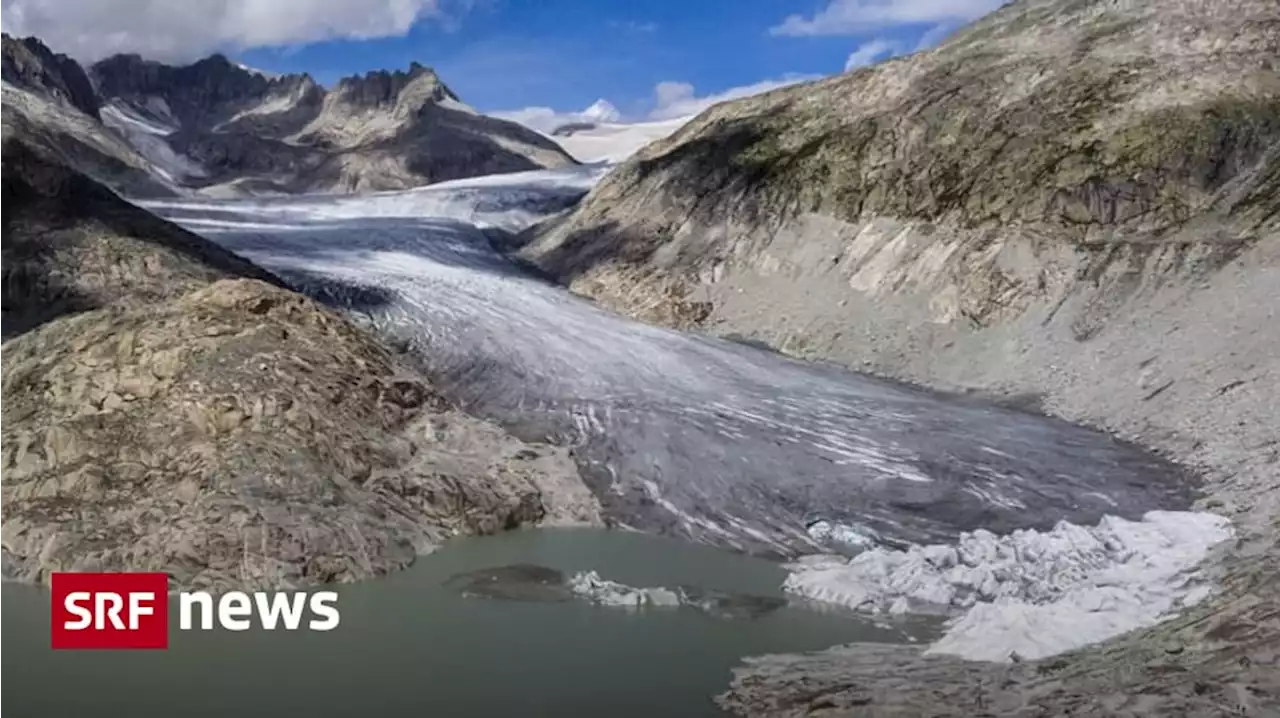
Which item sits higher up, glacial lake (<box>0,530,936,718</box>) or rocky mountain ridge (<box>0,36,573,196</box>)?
rocky mountain ridge (<box>0,36,573,196</box>)

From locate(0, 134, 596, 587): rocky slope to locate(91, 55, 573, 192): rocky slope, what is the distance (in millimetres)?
95929

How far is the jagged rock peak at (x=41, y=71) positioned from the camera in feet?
378

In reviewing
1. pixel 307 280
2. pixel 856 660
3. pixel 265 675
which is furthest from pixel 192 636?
pixel 307 280

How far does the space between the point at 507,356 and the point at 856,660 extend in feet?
51.1

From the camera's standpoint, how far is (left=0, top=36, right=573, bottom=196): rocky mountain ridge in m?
109

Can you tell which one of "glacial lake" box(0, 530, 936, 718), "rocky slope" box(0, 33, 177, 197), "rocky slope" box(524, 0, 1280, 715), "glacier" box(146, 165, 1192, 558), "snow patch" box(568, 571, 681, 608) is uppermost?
"rocky slope" box(0, 33, 177, 197)

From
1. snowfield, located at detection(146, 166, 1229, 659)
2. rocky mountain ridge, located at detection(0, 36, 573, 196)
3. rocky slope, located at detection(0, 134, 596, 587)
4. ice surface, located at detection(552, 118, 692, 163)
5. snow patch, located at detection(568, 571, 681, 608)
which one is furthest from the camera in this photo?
ice surface, located at detection(552, 118, 692, 163)

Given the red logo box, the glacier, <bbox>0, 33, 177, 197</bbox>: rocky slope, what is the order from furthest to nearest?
<bbox>0, 33, 177, 197</bbox>: rocky slope → the glacier → the red logo box

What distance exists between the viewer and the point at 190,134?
513ft

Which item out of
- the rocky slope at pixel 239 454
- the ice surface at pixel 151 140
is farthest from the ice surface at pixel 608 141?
the rocky slope at pixel 239 454

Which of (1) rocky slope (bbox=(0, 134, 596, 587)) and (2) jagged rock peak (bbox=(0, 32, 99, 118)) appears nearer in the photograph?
(1) rocky slope (bbox=(0, 134, 596, 587))

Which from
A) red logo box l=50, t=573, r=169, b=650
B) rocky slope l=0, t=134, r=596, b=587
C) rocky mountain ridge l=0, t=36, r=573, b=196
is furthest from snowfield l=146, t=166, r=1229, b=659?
rocky mountain ridge l=0, t=36, r=573, b=196

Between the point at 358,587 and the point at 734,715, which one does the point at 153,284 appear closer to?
the point at 358,587

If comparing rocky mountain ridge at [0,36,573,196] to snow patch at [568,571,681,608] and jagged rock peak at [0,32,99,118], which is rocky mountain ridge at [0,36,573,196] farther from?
snow patch at [568,571,681,608]
